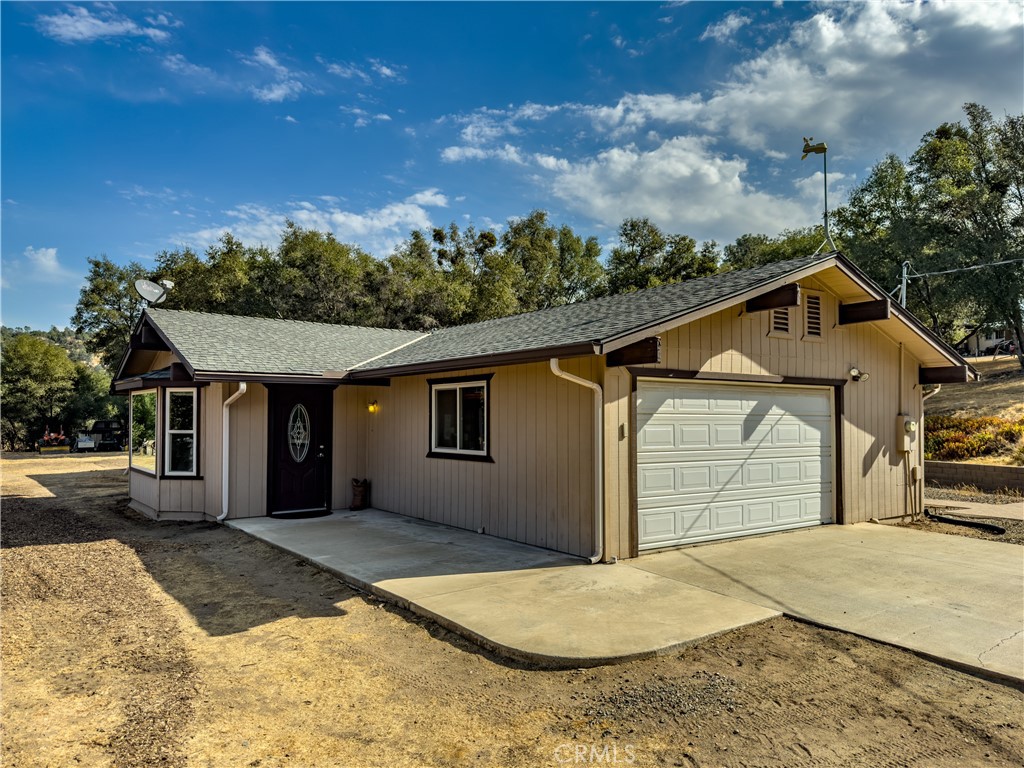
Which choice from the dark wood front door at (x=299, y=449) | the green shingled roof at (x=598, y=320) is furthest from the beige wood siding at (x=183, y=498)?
the green shingled roof at (x=598, y=320)

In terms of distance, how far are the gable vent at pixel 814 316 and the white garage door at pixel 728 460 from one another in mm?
825

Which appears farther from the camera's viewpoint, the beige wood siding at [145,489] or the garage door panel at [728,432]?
the beige wood siding at [145,489]

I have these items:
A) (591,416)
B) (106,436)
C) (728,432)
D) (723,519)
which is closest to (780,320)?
(728,432)

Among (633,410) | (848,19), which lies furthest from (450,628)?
(848,19)

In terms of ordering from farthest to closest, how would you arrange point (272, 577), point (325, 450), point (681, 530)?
1. point (325, 450)
2. point (681, 530)
3. point (272, 577)

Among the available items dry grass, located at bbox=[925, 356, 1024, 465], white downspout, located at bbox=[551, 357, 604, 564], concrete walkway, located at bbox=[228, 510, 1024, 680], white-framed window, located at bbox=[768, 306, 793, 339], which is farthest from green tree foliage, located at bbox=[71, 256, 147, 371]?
dry grass, located at bbox=[925, 356, 1024, 465]

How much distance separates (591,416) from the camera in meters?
6.53

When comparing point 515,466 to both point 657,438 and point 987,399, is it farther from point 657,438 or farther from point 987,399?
point 987,399

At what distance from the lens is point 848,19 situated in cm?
1152

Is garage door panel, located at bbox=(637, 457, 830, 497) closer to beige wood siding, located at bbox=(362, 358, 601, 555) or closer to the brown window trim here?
beige wood siding, located at bbox=(362, 358, 601, 555)

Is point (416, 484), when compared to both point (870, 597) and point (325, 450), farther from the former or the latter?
point (870, 597)

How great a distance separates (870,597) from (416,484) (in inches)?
249

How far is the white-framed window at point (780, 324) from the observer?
8058 millimetres

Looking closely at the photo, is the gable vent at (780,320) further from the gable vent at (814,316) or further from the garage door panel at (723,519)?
the garage door panel at (723,519)
